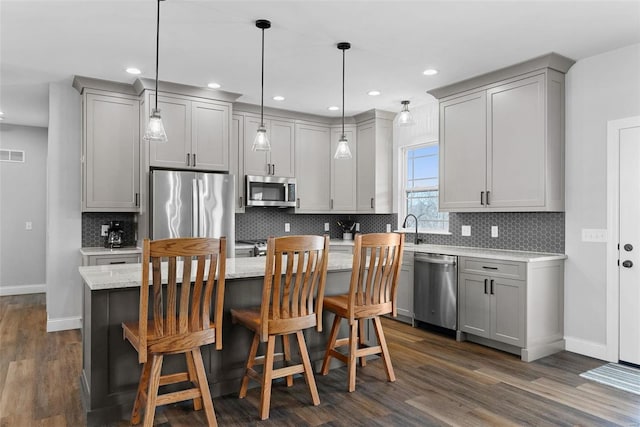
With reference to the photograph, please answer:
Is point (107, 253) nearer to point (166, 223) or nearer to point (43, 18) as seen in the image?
point (166, 223)

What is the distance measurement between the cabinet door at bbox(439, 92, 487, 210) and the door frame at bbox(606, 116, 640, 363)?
1.03m

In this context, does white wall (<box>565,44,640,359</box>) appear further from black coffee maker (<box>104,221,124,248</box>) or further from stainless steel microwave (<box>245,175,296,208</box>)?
black coffee maker (<box>104,221,124,248</box>)

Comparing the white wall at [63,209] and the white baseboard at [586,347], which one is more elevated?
the white wall at [63,209]

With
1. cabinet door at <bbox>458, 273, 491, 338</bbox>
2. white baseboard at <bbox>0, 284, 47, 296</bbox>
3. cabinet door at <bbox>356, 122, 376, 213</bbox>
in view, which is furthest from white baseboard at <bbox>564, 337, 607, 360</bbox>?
white baseboard at <bbox>0, 284, 47, 296</bbox>

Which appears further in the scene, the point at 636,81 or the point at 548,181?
the point at 548,181

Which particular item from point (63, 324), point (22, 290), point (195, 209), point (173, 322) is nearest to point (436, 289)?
point (195, 209)

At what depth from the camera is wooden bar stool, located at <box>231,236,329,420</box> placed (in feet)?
8.10

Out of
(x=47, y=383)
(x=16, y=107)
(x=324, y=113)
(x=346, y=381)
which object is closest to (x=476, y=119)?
(x=324, y=113)

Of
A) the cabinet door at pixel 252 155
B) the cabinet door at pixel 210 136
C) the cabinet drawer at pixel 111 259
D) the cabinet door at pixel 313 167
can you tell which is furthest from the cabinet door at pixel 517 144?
the cabinet drawer at pixel 111 259

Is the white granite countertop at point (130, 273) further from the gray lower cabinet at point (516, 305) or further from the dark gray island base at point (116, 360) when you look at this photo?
the gray lower cabinet at point (516, 305)

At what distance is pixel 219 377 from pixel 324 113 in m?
3.95

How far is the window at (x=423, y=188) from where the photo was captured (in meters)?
5.30

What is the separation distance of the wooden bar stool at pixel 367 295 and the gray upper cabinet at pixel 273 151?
2.66 meters

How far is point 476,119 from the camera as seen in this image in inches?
170
